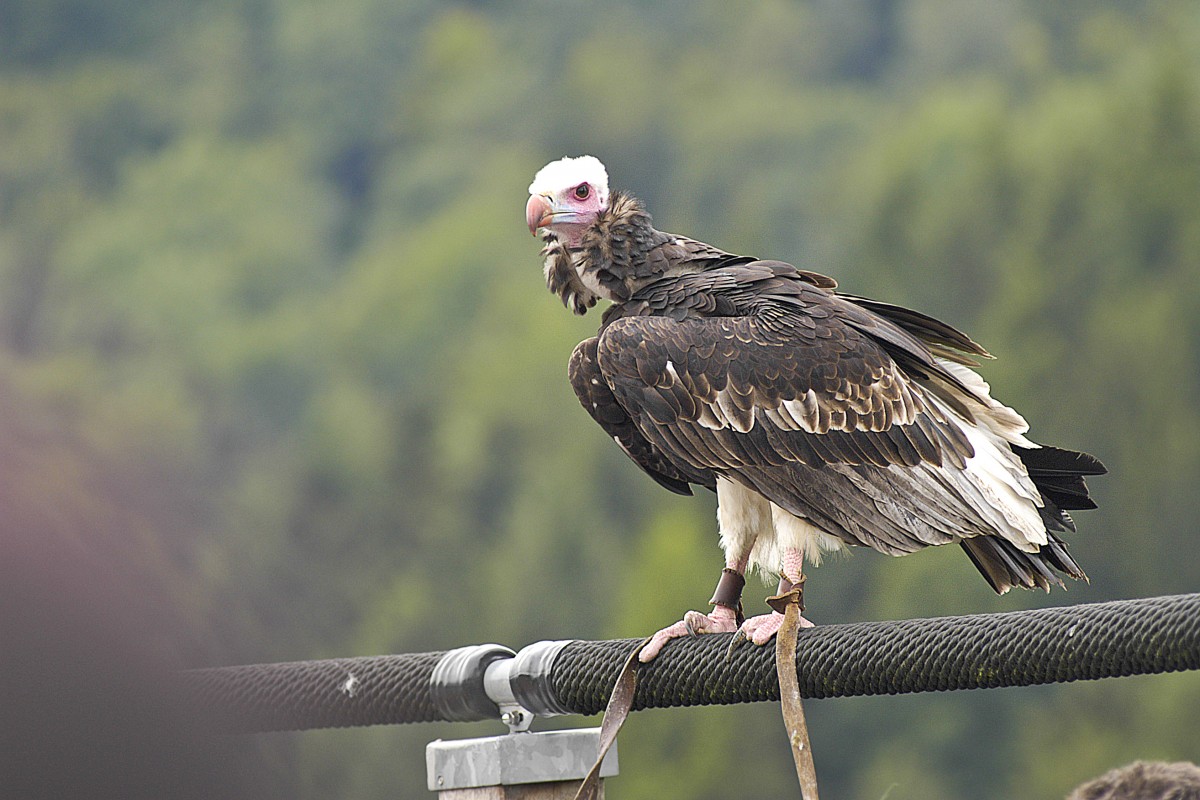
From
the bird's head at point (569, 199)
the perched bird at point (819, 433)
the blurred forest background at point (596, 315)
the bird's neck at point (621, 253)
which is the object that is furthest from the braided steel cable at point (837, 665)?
the blurred forest background at point (596, 315)

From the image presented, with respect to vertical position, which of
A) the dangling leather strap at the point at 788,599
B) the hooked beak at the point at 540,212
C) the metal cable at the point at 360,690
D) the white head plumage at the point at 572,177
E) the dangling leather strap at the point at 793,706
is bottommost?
the dangling leather strap at the point at 793,706

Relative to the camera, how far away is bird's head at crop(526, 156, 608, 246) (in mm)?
5316

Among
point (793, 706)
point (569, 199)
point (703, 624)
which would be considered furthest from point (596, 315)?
point (793, 706)

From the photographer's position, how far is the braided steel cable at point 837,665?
8.94 ft

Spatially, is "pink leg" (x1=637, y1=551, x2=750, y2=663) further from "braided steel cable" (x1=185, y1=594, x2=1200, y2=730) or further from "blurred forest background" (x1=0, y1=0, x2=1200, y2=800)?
"blurred forest background" (x1=0, y1=0, x2=1200, y2=800)

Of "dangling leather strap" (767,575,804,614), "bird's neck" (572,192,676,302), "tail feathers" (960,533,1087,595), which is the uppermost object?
"bird's neck" (572,192,676,302)

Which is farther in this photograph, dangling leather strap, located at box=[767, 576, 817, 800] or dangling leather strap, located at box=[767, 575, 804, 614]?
dangling leather strap, located at box=[767, 575, 804, 614]

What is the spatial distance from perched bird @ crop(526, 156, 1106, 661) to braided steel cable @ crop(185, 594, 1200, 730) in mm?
716

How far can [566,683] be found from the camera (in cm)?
348

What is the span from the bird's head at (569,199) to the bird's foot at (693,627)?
51.3 inches

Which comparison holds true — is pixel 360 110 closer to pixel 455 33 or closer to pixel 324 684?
pixel 455 33

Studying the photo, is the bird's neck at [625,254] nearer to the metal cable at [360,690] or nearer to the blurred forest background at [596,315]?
the metal cable at [360,690]

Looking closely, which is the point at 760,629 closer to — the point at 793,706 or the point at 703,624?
the point at 793,706

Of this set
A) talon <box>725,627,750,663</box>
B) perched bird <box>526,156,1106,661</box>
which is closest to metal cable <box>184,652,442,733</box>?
talon <box>725,627,750,663</box>
